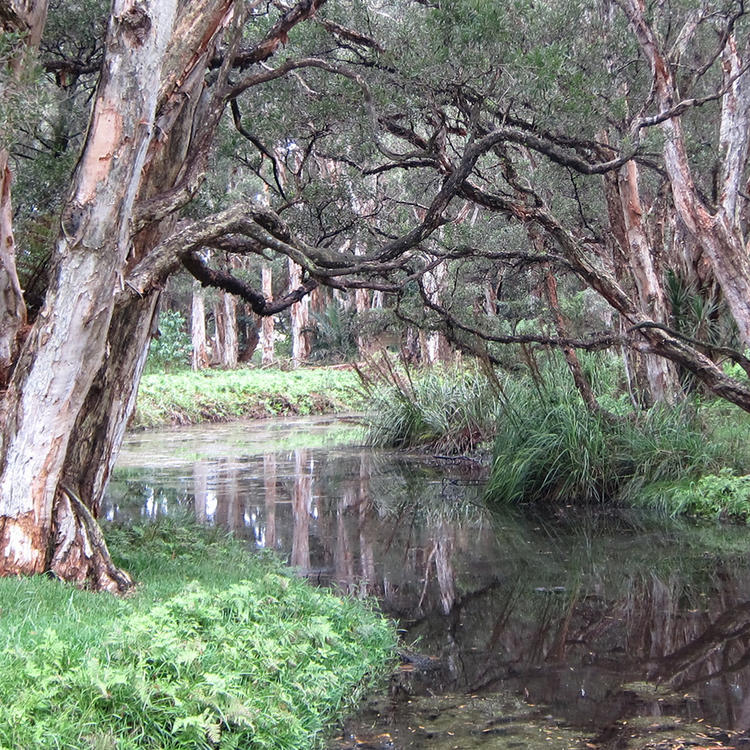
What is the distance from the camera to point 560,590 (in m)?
7.91

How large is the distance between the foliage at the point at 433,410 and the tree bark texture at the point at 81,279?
31.4 feet

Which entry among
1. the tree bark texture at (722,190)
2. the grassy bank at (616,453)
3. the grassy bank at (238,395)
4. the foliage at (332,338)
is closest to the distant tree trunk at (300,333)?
the foliage at (332,338)

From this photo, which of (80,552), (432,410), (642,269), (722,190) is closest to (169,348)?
(432,410)

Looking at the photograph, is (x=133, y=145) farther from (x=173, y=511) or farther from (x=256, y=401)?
(x=256, y=401)

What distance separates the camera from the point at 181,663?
4.38 m

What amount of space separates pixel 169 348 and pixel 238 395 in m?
8.57

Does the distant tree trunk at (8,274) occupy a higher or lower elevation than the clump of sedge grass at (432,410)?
higher

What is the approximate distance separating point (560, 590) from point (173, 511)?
5.04 m

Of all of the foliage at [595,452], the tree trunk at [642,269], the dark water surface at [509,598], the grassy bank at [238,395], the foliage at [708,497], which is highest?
the tree trunk at [642,269]

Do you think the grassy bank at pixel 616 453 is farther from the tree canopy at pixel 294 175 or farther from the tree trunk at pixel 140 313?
the tree trunk at pixel 140 313

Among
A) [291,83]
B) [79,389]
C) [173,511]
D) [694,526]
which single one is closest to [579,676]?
[79,389]

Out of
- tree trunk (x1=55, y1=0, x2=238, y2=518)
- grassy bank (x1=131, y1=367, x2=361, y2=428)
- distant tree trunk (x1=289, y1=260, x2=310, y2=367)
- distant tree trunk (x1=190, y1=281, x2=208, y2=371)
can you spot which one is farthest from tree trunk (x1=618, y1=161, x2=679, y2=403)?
distant tree trunk (x1=190, y1=281, x2=208, y2=371)

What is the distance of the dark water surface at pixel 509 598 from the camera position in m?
4.98

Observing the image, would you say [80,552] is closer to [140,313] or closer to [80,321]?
[80,321]
